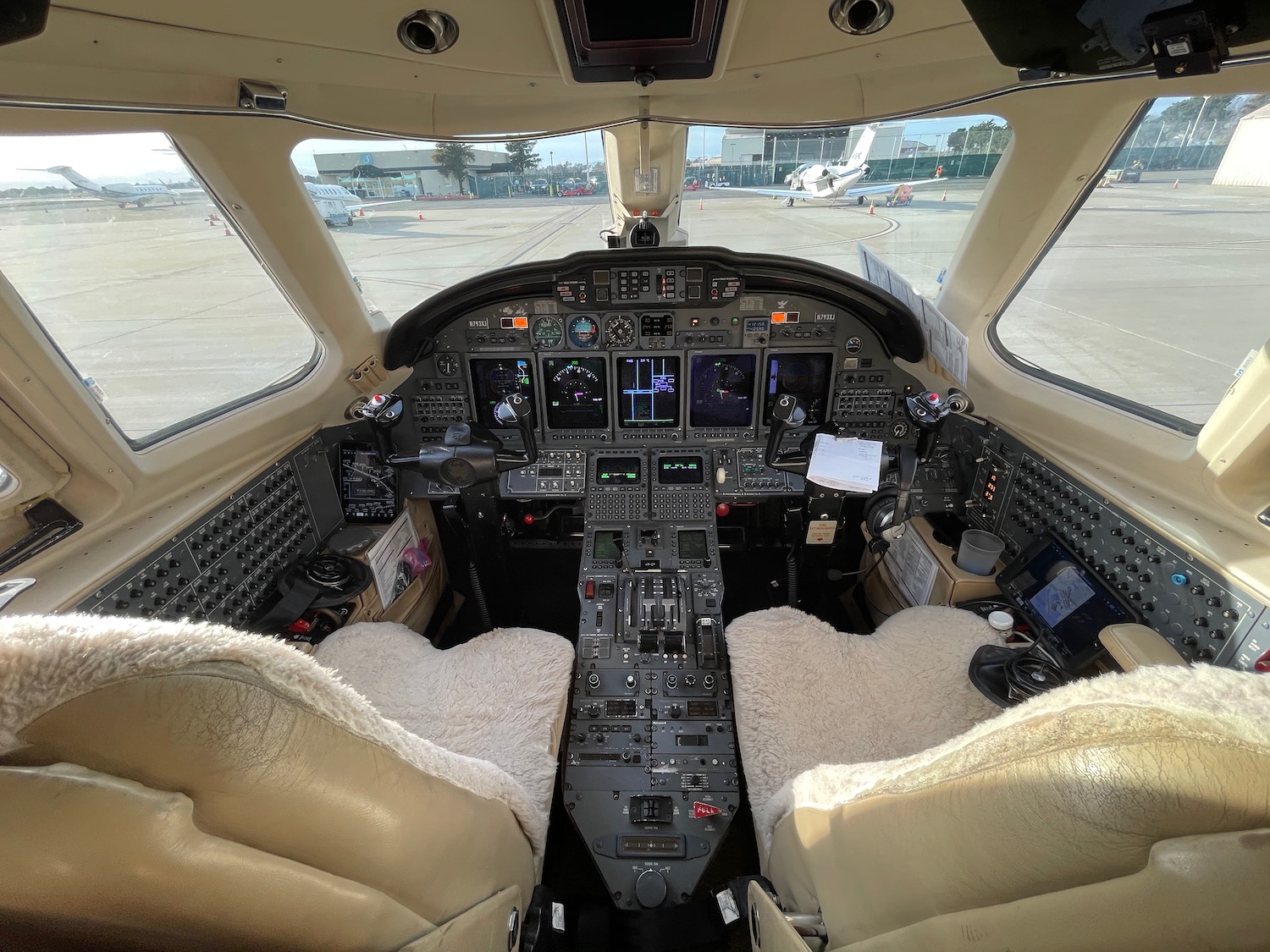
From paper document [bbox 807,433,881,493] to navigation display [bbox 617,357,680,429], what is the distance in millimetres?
807

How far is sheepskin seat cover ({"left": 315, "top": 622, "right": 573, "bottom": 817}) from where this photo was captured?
1.68 meters

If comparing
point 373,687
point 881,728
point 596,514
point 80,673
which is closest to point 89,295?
point 373,687

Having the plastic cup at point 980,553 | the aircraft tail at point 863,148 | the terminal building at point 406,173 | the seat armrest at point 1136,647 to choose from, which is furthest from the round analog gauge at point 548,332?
the seat armrest at point 1136,647

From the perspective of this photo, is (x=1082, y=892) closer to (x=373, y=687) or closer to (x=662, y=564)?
(x=373, y=687)

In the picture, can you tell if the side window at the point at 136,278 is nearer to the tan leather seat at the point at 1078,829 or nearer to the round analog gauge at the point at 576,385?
the round analog gauge at the point at 576,385

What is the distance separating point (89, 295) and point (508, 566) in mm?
1944

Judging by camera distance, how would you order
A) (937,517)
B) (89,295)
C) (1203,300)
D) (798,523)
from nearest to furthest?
(89,295)
(1203,300)
(937,517)
(798,523)

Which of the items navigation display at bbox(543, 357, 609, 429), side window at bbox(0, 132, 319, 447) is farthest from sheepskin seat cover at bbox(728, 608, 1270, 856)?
side window at bbox(0, 132, 319, 447)

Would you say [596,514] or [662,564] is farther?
[596,514]

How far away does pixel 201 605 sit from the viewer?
1815mm

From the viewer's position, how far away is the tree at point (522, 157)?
8.07 feet

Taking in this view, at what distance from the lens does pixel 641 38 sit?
4.76 ft

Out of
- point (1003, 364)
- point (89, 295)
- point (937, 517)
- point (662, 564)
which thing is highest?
point (89, 295)

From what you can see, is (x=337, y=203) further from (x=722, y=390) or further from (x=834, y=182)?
(x=834, y=182)
